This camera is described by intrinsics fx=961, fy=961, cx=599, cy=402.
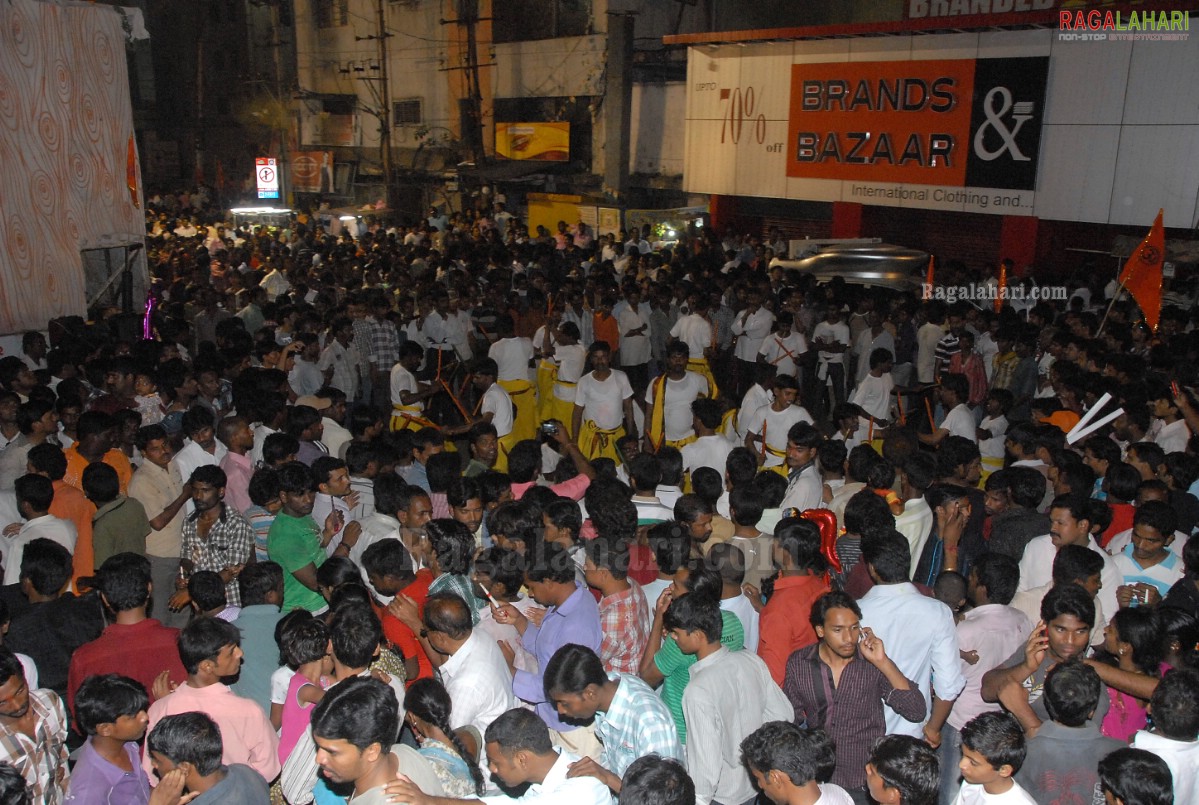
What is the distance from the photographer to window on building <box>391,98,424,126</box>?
2845 cm

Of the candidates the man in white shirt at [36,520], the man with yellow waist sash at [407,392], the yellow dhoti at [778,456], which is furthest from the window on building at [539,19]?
the man in white shirt at [36,520]

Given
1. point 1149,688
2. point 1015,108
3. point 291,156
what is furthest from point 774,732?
point 291,156

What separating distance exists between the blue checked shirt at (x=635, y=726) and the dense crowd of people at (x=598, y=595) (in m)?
0.01

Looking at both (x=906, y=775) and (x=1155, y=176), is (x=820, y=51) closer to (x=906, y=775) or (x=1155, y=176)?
(x=1155, y=176)

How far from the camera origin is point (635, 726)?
10.9 feet

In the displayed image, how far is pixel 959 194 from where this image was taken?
15656 millimetres

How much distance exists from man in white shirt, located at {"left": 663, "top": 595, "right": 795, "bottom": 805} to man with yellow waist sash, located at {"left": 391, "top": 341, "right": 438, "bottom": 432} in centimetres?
453

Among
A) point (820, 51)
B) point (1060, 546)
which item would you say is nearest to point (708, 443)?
point (1060, 546)

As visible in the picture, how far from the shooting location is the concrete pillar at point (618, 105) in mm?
21969

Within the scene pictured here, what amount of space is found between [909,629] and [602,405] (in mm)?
4072

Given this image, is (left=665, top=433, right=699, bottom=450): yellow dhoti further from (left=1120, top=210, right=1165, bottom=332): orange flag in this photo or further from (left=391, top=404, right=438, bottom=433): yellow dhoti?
(left=1120, top=210, right=1165, bottom=332): orange flag

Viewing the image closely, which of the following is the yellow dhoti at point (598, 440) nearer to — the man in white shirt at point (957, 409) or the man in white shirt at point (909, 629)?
the man in white shirt at point (957, 409)

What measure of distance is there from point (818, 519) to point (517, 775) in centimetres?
238

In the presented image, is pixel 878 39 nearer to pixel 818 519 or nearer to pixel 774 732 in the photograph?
pixel 818 519
